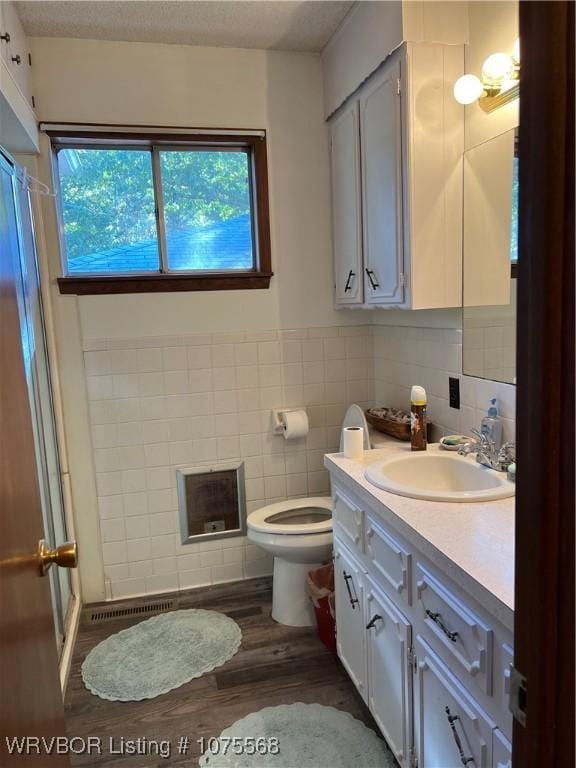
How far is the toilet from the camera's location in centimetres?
242

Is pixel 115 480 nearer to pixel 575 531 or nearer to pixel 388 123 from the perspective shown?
pixel 388 123

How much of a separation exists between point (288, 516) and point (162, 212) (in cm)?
163

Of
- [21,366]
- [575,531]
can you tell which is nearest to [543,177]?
[575,531]

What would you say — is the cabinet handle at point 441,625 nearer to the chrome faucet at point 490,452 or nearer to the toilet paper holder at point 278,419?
the chrome faucet at point 490,452

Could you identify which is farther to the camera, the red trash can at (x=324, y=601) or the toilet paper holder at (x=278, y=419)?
the toilet paper holder at (x=278, y=419)

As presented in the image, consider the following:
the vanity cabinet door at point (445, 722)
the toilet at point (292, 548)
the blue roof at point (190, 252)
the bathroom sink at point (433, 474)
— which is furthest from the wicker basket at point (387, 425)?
the vanity cabinet door at point (445, 722)

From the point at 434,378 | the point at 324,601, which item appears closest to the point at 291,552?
the point at 324,601

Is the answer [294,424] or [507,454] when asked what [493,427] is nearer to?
[507,454]

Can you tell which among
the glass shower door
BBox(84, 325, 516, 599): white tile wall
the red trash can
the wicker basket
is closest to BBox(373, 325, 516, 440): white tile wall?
BBox(84, 325, 516, 599): white tile wall

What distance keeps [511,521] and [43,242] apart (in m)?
2.26

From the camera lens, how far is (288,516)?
2.77 m

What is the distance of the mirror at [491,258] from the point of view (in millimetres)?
1804

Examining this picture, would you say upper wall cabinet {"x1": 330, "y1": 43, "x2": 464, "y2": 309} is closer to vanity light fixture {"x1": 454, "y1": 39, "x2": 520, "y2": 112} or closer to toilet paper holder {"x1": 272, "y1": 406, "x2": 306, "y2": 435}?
vanity light fixture {"x1": 454, "y1": 39, "x2": 520, "y2": 112}

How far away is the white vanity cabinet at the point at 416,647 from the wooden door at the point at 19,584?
84cm
